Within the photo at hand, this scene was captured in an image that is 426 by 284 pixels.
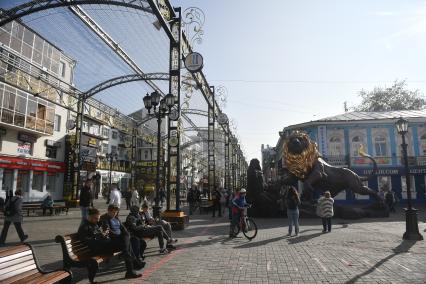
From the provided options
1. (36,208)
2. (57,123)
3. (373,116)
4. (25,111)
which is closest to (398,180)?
(373,116)

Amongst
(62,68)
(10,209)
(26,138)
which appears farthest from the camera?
(62,68)

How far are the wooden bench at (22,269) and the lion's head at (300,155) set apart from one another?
50.7 ft

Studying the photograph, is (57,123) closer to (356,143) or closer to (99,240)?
(356,143)

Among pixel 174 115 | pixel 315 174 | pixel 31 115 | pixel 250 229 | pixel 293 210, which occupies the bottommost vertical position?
pixel 250 229

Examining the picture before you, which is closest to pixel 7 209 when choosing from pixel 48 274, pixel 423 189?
pixel 48 274

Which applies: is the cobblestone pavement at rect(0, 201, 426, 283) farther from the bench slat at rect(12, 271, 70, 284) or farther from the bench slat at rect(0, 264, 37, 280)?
the bench slat at rect(0, 264, 37, 280)

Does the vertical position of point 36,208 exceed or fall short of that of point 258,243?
it exceeds it

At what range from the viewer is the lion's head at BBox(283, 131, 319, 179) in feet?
60.2

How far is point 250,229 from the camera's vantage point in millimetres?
10531

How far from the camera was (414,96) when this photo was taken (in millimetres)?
43812

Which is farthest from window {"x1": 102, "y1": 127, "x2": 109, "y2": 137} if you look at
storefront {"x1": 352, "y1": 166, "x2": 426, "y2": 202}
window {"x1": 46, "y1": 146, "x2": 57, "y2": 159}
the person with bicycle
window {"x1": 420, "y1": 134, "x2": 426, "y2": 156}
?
the person with bicycle

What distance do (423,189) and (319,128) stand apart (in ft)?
33.2

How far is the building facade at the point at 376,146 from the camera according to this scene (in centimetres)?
2852

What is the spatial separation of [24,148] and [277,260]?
92.3 feet
